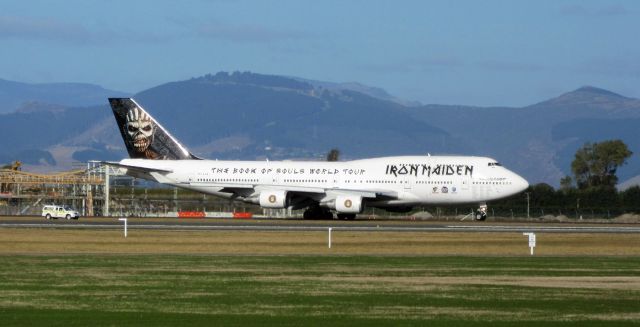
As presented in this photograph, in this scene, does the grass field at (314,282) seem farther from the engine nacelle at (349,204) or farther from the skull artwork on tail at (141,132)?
the skull artwork on tail at (141,132)

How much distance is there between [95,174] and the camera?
108m

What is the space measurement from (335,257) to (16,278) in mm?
13295

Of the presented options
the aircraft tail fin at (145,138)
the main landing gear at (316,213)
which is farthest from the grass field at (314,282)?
the aircraft tail fin at (145,138)

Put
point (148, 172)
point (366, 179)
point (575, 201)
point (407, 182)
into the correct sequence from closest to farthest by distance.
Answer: point (407, 182) < point (366, 179) < point (148, 172) < point (575, 201)

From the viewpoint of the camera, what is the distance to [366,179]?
83.9 meters

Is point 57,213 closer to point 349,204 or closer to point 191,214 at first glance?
point 191,214

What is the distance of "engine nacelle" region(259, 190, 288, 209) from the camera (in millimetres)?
82500

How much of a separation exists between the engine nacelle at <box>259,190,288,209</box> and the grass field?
2825cm

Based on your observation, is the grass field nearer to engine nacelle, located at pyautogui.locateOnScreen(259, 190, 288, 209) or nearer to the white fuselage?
the white fuselage

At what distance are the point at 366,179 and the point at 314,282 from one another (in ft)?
169

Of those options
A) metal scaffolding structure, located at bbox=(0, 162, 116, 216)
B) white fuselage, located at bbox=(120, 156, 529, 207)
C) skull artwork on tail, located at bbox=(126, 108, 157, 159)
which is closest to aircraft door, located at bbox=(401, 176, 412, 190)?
white fuselage, located at bbox=(120, 156, 529, 207)

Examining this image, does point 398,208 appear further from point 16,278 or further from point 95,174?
point 16,278

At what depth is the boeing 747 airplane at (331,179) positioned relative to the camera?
81688mm

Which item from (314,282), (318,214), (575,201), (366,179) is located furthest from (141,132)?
(314,282)
